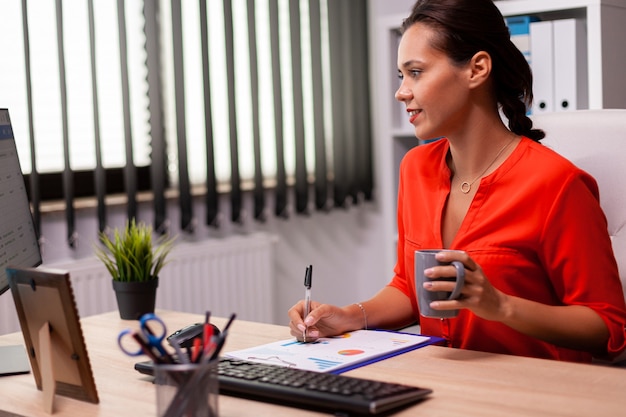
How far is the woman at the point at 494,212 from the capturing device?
55.7 inches

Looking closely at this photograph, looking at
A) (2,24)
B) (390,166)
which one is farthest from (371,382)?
(390,166)

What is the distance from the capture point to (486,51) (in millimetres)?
1558

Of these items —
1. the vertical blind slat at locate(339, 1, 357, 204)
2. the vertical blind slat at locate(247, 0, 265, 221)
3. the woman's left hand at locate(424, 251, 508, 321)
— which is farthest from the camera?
the vertical blind slat at locate(339, 1, 357, 204)

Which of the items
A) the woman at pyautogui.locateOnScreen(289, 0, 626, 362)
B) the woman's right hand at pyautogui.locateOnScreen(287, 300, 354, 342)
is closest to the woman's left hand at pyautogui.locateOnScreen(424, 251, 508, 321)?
the woman at pyautogui.locateOnScreen(289, 0, 626, 362)

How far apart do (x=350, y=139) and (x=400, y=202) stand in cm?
181

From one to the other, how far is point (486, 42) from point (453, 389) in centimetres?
70

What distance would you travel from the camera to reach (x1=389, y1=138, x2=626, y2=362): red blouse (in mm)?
1422

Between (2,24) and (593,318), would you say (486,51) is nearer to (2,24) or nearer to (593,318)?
(593,318)

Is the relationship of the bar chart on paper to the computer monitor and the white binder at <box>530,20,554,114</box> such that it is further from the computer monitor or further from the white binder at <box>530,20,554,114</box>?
the white binder at <box>530,20,554,114</box>

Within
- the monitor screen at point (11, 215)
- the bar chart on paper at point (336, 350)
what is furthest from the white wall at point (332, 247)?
the bar chart on paper at point (336, 350)

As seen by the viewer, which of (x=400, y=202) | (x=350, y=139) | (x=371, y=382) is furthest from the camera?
(x=350, y=139)

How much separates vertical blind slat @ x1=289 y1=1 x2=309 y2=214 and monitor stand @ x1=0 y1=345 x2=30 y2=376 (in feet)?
6.38

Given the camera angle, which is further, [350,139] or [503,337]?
[350,139]

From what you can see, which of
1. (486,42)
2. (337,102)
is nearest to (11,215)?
(486,42)
